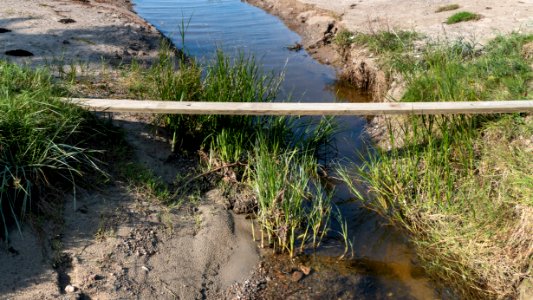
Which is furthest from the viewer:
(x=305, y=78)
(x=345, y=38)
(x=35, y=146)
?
(x=345, y=38)

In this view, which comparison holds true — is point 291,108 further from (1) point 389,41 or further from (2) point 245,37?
(2) point 245,37

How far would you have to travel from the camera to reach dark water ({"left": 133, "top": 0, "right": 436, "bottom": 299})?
4.28m

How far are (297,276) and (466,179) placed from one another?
1.69 metres

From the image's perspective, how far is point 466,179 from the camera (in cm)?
471

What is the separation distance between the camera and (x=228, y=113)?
4730mm

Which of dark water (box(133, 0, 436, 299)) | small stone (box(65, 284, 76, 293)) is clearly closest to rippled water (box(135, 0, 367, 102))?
dark water (box(133, 0, 436, 299))

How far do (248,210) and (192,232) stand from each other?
0.58m

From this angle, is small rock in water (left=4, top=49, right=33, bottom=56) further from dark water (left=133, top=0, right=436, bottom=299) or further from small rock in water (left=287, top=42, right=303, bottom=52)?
small rock in water (left=287, top=42, right=303, bottom=52)

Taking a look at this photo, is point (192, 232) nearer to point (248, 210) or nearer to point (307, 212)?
point (248, 210)

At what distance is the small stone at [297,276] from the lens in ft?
13.4

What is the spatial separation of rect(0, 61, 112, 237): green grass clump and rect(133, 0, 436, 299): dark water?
1576 mm

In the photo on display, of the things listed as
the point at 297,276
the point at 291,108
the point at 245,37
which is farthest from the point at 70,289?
the point at 245,37

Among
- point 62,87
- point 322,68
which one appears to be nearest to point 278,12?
point 322,68

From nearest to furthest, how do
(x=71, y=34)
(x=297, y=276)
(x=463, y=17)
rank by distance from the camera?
(x=297, y=276), (x=71, y=34), (x=463, y=17)
